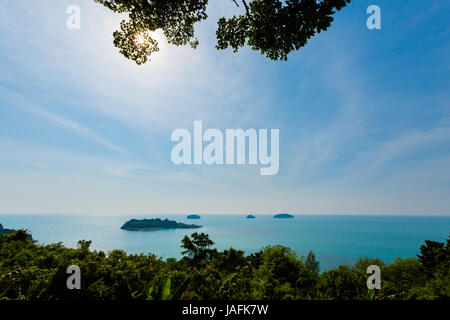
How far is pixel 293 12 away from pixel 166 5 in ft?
13.2

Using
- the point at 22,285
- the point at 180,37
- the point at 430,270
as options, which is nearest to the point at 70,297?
the point at 22,285

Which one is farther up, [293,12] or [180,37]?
[180,37]

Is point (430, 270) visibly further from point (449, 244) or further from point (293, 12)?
point (293, 12)

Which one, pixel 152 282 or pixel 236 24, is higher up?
pixel 236 24

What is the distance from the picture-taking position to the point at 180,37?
666 centimetres

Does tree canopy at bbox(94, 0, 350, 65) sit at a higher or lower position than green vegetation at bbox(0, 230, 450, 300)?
higher

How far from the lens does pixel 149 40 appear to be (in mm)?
6254

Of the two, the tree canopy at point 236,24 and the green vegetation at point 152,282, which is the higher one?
the tree canopy at point 236,24
